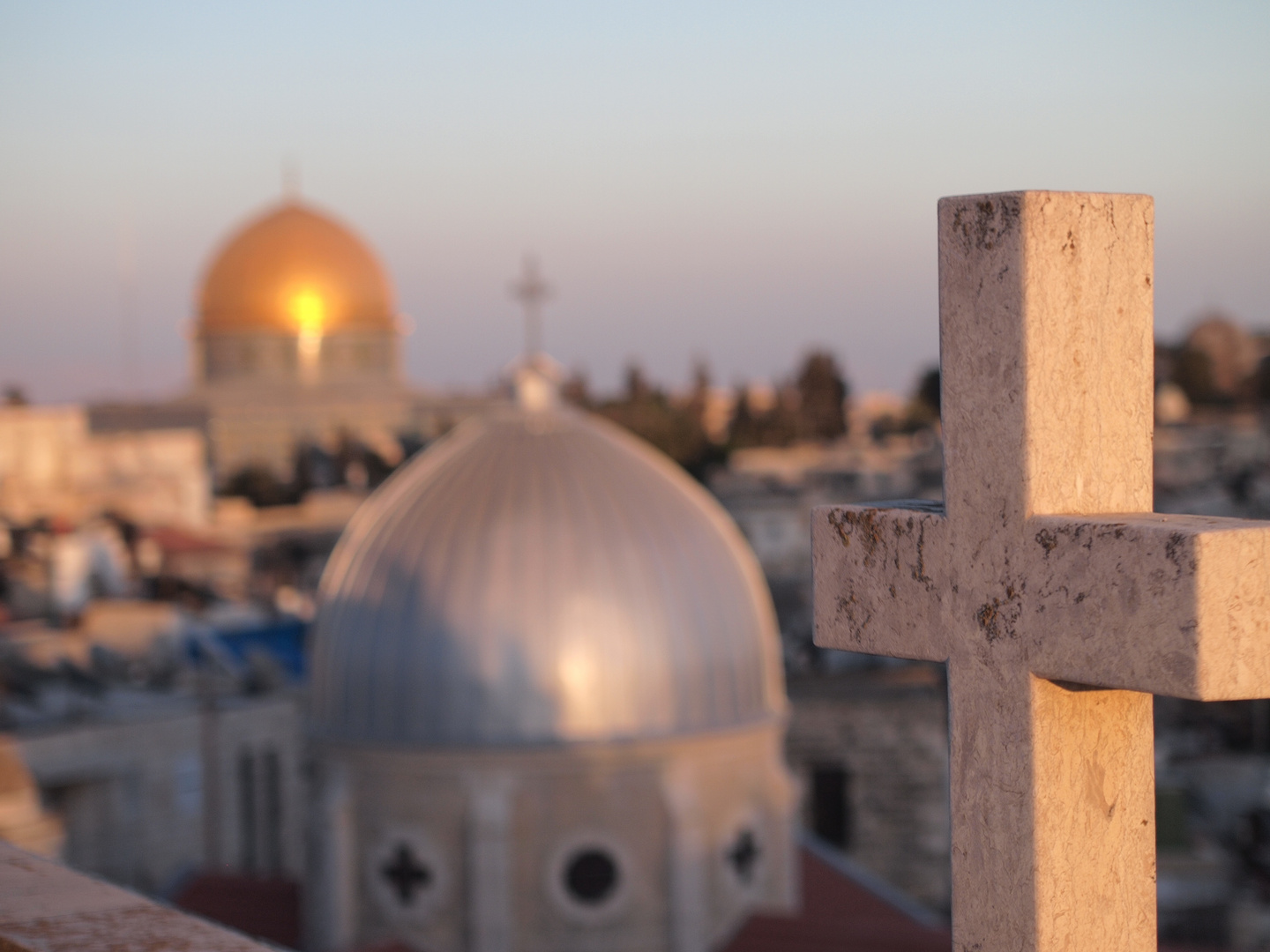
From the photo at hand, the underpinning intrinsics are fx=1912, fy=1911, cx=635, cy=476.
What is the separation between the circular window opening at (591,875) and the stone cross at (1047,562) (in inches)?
587

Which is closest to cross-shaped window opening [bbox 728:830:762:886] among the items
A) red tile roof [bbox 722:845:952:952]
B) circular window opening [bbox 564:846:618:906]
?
red tile roof [bbox 722:845:952:952]

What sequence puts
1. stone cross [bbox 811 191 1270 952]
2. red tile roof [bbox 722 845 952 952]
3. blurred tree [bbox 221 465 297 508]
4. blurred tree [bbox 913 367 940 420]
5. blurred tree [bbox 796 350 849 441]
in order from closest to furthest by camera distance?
1. stone cross [bbox 811 191 1270 952]
2. red tile roof [bbox 722 845 952 952]
3. blurred tree [bbox 221 465 297 508]
4. blurred tree [bbox 913 367 940 420]
5. blurred tree [bbox 796 350 849 441]

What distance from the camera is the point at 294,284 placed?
2970 inches

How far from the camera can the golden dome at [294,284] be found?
2975 inches

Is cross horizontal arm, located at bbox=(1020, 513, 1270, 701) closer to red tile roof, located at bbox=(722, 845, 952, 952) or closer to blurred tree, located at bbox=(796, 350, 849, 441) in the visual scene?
red tile roof, located at bbox=(722, 845, 952, 952)

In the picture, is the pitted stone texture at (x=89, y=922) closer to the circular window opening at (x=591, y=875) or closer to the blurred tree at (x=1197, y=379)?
the circular window opening at (x=591, y=875)

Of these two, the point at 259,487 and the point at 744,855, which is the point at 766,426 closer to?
the point at 259,487

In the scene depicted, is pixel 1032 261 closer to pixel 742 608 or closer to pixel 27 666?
pixel 742 608

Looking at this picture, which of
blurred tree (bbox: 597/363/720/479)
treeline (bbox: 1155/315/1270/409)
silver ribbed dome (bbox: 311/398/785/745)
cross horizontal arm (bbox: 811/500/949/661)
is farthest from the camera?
treeline (bbox: 1155/315/1270/409)

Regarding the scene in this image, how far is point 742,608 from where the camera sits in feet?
63.0

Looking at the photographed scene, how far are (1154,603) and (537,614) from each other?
15.1 meters

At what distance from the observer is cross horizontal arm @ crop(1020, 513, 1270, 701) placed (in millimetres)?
2883

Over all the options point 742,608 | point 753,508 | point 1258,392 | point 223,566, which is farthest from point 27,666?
point 1258,392

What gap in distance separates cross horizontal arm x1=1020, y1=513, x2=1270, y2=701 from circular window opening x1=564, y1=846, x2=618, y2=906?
50.0ft
